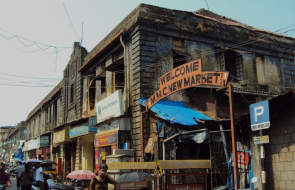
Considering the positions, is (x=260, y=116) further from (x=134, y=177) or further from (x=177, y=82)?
(x=134, y=177)

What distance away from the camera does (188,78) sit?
10586 mm

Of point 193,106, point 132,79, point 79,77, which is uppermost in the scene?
point 79,77

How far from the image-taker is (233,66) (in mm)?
16906

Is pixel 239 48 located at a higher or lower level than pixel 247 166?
higher

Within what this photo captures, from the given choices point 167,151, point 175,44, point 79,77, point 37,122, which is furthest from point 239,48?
point 37,122

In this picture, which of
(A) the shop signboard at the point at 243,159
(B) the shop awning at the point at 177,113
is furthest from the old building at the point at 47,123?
(A) the shop signboard at the point at 243,159

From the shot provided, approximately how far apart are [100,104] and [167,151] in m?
5.79

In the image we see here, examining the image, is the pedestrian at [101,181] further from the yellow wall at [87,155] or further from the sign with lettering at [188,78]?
the yellow wall at [87,155]

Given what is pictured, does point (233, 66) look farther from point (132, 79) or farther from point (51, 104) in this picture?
point (51, 104)

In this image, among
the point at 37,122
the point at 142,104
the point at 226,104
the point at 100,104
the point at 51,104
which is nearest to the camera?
the point at 142,104

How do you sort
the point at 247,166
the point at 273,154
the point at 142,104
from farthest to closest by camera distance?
the point at 142,104, the point at 247,166, the point at 273,154

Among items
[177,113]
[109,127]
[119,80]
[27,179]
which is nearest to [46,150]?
[119,80]

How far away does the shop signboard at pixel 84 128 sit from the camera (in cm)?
1730

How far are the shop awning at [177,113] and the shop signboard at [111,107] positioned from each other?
1.23 metres
